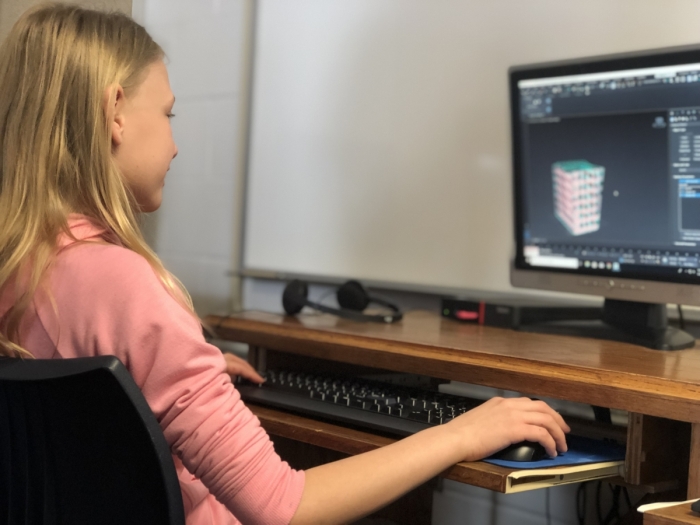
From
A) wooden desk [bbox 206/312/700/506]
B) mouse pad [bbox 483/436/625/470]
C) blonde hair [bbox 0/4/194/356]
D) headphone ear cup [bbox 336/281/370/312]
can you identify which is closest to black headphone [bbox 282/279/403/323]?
headphone ear cup [bbox 336/281/370/312]

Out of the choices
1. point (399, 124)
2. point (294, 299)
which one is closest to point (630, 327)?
point (294, 299)

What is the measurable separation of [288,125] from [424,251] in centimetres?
54

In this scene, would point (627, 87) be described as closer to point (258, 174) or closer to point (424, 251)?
point (424, 251)

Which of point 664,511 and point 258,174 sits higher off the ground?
point 258,174

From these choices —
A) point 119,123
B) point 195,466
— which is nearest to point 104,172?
point 119,123

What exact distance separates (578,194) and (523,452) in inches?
22.8

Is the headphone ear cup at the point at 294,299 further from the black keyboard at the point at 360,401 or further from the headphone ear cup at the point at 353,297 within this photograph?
the black keyboard at the point at 360,401

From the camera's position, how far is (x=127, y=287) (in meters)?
0.72

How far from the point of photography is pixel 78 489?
2.26 feet

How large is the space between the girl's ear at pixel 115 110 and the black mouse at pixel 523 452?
0.55 metres

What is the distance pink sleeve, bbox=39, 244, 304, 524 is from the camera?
722mm

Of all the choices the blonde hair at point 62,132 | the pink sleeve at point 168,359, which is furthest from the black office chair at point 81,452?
the blonde hair at point 62,132

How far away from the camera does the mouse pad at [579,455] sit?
0.84m

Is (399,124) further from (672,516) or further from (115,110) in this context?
(672,516)
